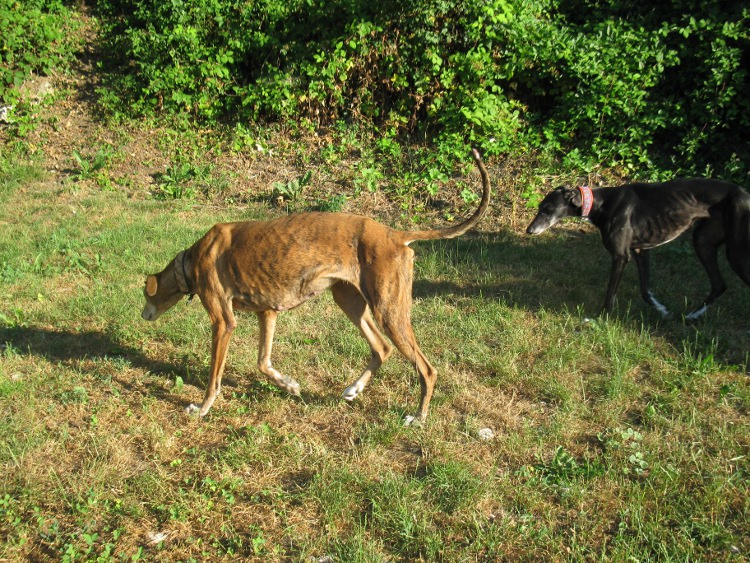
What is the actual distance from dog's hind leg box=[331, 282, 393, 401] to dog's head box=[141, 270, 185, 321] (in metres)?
1.33

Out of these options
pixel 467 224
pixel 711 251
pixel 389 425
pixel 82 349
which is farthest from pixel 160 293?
pixel 711 251

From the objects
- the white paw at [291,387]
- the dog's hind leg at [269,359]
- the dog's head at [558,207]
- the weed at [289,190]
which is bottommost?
the white paw at [291,387]

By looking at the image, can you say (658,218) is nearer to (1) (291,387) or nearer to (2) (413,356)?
(2) (413,356)

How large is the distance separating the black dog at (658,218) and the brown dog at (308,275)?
2.25 m

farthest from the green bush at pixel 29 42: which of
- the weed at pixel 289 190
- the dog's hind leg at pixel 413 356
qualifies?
the dog's hind leg at pixel 413 356

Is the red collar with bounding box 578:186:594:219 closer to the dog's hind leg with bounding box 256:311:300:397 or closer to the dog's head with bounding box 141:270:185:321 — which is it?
the dog's hind leg with bounding box 256:311:300:397

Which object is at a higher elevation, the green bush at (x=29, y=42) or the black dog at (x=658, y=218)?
the green bush at (x=29, y=42)

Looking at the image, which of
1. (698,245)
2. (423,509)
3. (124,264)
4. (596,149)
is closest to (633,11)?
(596,149)

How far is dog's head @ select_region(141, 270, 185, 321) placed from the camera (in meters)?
5.38

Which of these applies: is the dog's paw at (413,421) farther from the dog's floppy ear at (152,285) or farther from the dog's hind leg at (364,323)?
the dog's floppy ear at (152,285)

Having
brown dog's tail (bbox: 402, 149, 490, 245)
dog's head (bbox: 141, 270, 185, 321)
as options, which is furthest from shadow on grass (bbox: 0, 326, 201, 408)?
brown dog's tail (bbox: 402, 149, 490, 245)

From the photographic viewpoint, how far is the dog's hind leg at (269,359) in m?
5.17

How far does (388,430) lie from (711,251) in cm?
392

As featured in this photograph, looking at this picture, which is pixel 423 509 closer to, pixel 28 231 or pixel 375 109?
pixel 28 231
